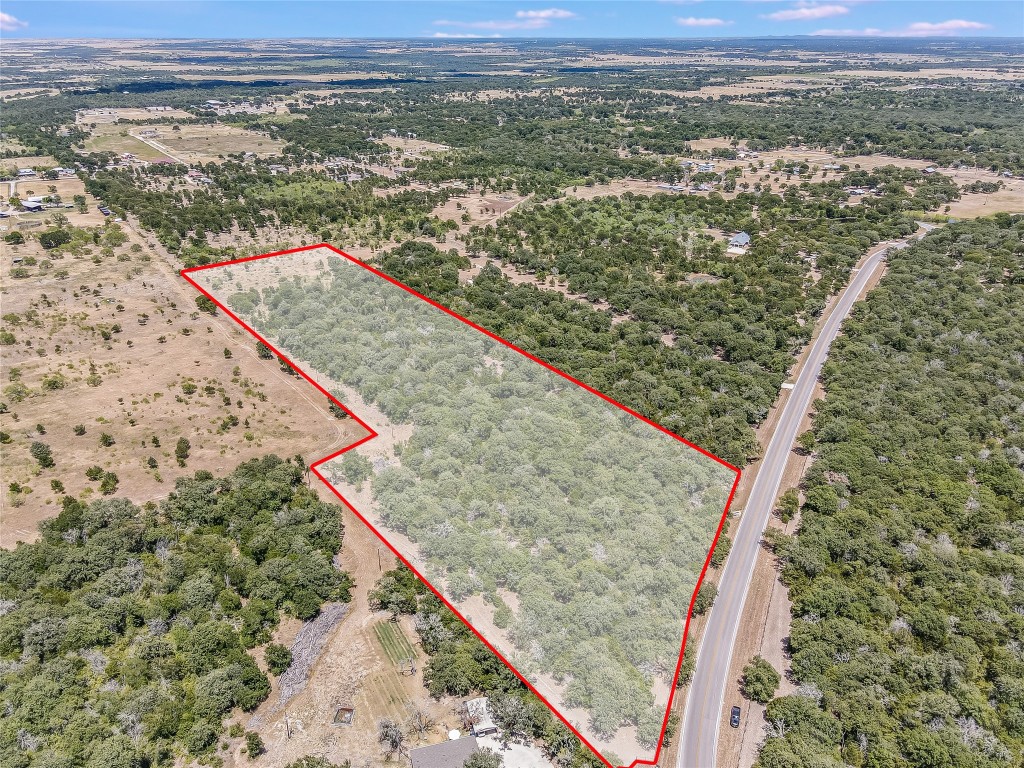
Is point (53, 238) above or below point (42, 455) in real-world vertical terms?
above

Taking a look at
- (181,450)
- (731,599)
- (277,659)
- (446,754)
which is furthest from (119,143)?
(731,599)

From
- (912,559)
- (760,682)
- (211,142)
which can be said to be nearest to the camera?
(760,682)

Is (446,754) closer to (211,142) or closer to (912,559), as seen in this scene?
(912,559)

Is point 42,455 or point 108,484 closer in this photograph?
point 108,484

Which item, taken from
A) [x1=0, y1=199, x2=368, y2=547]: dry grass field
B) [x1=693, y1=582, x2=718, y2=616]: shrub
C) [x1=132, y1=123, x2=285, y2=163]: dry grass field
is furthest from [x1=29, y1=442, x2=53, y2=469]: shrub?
[x1=132, y1=123, x2=285, y2=163]: dry grass field

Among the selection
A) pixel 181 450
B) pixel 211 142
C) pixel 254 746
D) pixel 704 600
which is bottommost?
pixel 254 746

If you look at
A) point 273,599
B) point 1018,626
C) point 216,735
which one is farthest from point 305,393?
point 1018,626
